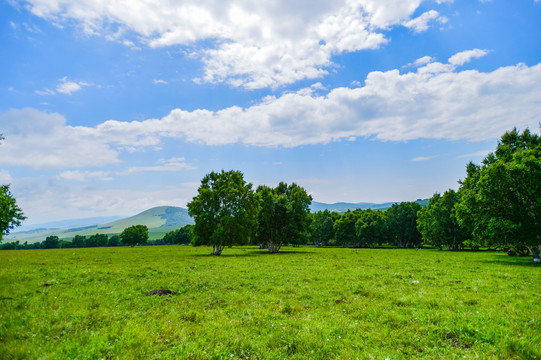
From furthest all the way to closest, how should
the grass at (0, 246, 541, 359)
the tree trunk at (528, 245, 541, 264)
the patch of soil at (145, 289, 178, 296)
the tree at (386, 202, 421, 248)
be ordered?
the tree at (386, 202, 421, 248) < the tree trunk at (528, 245, 541, 264) < the patch of soil at (145, 289, 178, 296) < the grass at (0, 246, 541, 359)

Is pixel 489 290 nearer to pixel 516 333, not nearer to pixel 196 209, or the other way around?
pixel 516 333

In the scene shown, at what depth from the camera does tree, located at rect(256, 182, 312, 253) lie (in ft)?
219

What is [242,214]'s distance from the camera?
Answer: 192 feet

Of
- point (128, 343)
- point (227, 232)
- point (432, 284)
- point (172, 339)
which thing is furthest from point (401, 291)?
point (227, 232)

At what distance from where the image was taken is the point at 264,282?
21000 mm

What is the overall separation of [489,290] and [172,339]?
19.2 meters

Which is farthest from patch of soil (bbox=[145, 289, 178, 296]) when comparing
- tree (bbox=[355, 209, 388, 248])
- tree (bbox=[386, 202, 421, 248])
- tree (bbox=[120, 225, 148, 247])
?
tree (bbox=[120, 225, 148, 247])

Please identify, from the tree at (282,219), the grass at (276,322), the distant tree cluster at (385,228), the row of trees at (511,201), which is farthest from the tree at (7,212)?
the distant tree cluster at (385,228)

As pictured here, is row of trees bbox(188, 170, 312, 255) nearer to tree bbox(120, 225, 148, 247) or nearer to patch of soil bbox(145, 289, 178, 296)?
patch of soil bbox(145, 289, 178, 296)

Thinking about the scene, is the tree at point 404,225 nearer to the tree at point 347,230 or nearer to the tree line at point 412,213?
the tree line at point 412,213

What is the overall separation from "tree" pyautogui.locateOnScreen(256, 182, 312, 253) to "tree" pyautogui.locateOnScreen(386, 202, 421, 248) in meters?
64.3

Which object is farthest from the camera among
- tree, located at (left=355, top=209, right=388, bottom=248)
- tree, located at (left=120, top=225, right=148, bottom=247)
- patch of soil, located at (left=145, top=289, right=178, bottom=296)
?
tree, located at (left=120, top=225, right=148, bottom=247)

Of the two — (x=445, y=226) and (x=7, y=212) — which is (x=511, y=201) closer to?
(x=445, y=226)

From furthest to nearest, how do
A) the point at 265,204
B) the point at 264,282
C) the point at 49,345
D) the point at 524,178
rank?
the point at 265,204 < the point at 524,178 < the point at 264,282 < the point at 49,345
